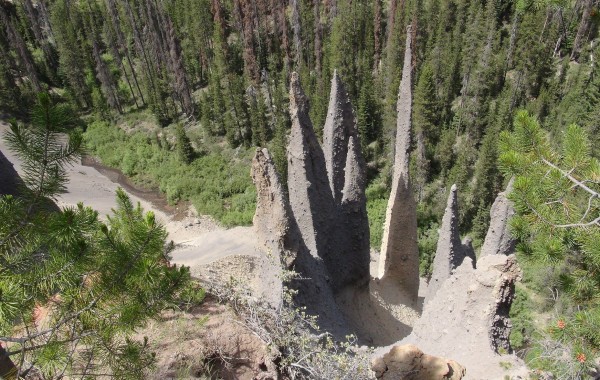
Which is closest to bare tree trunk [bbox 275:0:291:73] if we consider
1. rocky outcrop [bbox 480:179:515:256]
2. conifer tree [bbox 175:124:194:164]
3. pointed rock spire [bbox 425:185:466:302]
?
conifer tree [bbox 175:124:194:164]

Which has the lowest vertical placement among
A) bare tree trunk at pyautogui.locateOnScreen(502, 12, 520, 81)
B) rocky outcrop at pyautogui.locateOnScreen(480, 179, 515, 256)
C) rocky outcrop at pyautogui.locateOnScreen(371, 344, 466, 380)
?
bare tree trunk at pyautogui.locateOnScreen(502, 12, 520, 81)

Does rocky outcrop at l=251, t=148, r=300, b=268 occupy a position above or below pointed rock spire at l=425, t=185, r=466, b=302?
above

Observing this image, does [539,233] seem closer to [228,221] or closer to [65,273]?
[65,273]

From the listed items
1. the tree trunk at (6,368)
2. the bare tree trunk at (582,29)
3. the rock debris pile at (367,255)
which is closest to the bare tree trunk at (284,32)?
the bare tree trunk at (582,29)

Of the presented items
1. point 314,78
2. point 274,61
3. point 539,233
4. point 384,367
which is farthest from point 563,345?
point 274,61

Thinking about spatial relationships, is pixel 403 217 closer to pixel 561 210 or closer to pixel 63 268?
pixel 561 210

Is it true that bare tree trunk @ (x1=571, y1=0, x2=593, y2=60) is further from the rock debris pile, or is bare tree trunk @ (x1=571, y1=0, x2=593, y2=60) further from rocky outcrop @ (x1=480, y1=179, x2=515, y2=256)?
rocky outcrop @ (x1=480, y1=179, x2=515, y2=256)

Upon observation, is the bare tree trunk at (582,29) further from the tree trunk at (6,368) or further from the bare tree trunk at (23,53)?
the bare tree trunk at (23,53)
